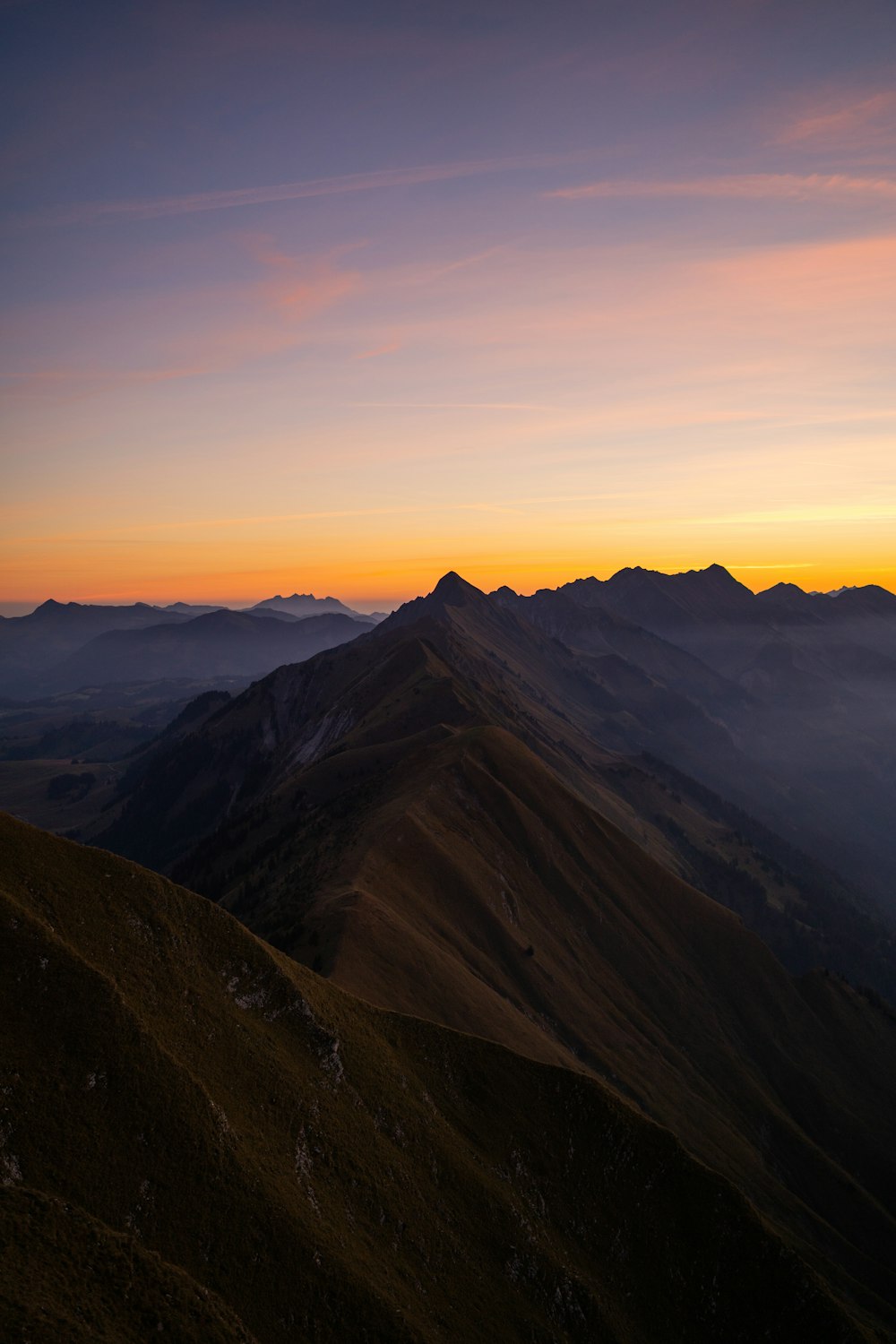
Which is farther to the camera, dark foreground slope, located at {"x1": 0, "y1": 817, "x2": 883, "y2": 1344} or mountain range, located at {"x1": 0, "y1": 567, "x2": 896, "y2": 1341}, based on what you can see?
mountain range, located at {"x1": 0, "y1": 567, "x2": 896, "y2": 1341}

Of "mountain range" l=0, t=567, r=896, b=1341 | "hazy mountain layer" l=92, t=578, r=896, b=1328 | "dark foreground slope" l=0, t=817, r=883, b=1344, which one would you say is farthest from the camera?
"hazy mountain layer" l=92, t=578, r=896, b=1328

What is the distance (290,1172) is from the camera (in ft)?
177

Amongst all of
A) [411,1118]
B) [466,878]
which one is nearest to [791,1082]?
[466,878]

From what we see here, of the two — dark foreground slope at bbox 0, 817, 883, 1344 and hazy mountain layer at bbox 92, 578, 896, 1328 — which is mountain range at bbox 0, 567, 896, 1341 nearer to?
dark foreground slope at bbox 0, 817, 883, 1344

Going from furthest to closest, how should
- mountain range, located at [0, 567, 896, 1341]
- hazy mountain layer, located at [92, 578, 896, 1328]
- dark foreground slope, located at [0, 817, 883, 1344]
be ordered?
hazy mountain layer, located at [92, 578, 896, 1328] → mountain range, located at [0, 567, 896, 1341] → dark foreground slope, located at [0, 817, 883, 1344]

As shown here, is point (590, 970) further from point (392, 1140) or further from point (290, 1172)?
point (290, 1172)

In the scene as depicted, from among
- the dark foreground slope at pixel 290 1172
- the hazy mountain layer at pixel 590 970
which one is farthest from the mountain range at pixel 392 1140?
the hazy mountain layer at pixel 590 970

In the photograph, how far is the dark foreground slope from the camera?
4297 cm

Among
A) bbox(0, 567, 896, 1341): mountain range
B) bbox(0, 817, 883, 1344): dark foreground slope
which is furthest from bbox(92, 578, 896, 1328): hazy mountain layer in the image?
bbox(0, 817, 883, 1344): dark foreground slope

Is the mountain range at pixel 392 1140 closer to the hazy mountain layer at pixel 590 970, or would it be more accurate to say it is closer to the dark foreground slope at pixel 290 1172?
the dark foreground slope at pixel 290 1172

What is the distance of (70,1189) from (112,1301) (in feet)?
24.3

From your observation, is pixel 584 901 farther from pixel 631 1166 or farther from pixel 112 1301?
pixel 112 1301

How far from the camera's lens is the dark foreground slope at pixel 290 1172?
42969 millimetres

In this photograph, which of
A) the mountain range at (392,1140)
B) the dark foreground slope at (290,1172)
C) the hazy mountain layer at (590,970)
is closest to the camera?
the dark foreground slope at (290,1172)
